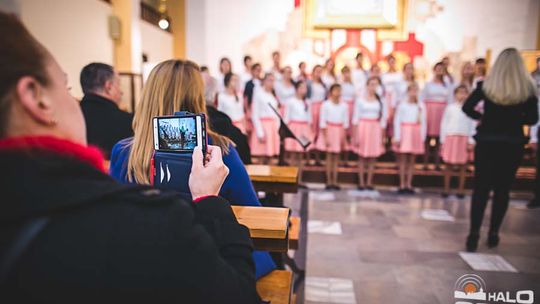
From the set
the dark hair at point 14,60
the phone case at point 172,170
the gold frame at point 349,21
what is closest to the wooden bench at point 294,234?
the phone case at point 172,170

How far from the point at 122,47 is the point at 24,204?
7.13 meters

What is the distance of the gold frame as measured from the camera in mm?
7323

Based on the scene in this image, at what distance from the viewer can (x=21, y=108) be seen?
23.0 inches

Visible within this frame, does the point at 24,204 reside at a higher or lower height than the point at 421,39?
lower

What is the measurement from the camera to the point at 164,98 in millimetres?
1479

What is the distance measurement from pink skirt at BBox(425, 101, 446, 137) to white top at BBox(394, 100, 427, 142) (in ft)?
1.23

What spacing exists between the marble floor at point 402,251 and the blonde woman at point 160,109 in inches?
53.2

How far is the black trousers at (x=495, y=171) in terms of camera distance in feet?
10.0

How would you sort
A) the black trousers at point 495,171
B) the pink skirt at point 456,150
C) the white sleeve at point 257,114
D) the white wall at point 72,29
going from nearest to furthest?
the black trousers at point 495,171 < the white wall at point 72,29 < the pink skirt at point 456,150 < the white sleeve at point 257,114

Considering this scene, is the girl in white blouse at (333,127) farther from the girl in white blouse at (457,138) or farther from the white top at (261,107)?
the girl in white blouse at (457,138)

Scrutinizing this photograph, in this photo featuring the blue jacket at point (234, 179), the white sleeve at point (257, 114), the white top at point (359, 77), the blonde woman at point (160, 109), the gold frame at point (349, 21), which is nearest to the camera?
the blonde woman at point (160, 109)

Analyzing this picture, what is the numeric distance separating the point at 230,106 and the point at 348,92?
203 cm

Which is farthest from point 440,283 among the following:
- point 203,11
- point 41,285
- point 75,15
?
point 203,11

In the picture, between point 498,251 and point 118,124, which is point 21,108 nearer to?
point 118,124
